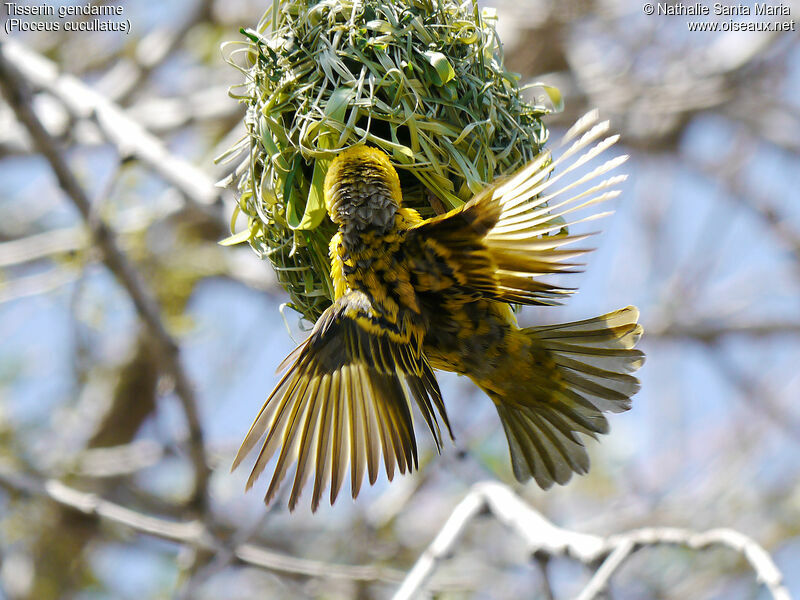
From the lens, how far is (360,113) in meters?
1.86

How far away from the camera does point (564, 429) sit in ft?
7.13

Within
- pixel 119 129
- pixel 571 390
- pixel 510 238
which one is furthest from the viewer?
pixel 119 129

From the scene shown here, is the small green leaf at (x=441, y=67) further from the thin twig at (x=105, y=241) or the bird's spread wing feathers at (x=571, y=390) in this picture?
the thin twig at (x=105, y=241)

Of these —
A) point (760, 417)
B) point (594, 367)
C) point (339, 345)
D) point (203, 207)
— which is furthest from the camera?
point (760, 417)

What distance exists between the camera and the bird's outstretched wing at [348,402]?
1.77 meters

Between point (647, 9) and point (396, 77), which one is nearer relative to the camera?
point (396, 77)

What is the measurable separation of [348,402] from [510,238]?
480 millimetres

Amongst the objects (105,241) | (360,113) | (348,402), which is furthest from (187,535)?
(360,113)

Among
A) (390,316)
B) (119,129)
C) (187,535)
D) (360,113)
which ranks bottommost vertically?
(187,535)

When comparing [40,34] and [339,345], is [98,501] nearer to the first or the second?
[339,345]

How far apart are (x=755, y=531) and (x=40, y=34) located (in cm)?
Answer: 530

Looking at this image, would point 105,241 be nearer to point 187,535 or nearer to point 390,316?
point 187,535

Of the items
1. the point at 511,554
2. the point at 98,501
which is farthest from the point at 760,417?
the point at 98,501

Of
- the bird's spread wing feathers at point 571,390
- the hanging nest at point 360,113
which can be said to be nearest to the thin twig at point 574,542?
the bird's spread wing feathers at point 571,390
